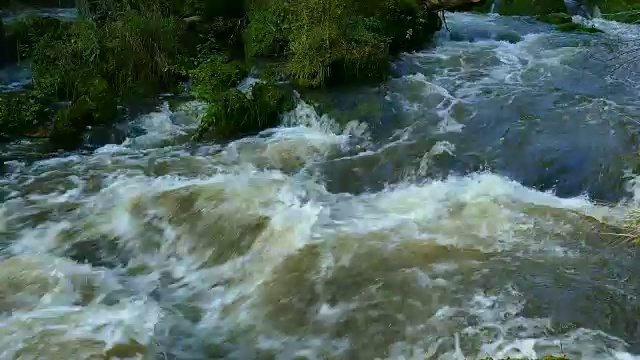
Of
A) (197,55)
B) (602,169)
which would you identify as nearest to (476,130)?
(602,169)

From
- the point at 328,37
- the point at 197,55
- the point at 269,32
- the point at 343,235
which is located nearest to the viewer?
the point at 343,235

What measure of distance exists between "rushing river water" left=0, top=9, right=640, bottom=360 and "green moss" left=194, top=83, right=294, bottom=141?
1.03 feet

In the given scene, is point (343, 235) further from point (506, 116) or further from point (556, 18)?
point (556, 18)

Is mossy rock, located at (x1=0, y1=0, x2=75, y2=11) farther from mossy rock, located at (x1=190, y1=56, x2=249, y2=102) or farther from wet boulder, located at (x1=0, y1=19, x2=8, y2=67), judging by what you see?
mossy rock, located at (x1=190, y1=56, x2=249, y2=102)

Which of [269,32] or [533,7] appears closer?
[269,32]

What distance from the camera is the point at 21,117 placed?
8.78 metres

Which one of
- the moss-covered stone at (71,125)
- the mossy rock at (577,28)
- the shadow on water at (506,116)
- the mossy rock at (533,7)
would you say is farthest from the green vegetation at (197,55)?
the mossy rock at (533,7)

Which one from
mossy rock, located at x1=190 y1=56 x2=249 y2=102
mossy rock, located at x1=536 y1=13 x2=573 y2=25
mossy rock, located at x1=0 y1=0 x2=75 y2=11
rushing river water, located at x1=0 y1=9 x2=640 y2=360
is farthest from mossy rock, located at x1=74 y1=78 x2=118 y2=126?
mossy rock, located at x1=536 y1=13 x2=573 y2=25

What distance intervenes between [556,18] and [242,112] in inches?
362

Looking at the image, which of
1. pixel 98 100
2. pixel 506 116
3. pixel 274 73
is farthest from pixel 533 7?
pixel 98 100

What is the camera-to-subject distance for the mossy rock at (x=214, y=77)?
909 cm

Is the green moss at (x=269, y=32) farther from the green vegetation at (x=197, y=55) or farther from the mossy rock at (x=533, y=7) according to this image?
the mossy rock at (x=533, y=7)

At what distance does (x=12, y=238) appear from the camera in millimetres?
6199

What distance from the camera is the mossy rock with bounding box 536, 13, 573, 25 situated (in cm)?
1439
